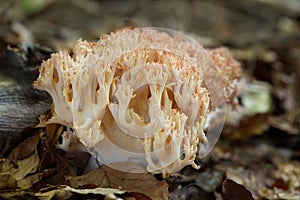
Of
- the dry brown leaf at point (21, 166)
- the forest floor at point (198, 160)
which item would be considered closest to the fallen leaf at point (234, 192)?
the forest floor at point (198, 160)

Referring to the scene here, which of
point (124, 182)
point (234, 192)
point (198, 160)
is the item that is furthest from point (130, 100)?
point (198, 160)

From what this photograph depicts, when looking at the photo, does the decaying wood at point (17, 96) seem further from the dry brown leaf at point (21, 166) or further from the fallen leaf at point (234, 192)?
the fallen leaf at point (234, 192)

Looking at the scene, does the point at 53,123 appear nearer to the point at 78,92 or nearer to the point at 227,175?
the point at 78,92

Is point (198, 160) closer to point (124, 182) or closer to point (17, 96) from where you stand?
point (124, 182)

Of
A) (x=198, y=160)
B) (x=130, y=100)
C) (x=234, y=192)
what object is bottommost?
(x=234, y=192)

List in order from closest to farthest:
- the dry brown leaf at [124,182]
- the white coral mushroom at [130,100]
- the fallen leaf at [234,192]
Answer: the white coral mushroom at [130,100], the dry brown leaf at [124,182], the fallen leaf at [234,192]

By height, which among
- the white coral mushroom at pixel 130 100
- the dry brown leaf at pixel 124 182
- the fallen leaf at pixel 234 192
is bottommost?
the fallen leaf at pixel 234 192
